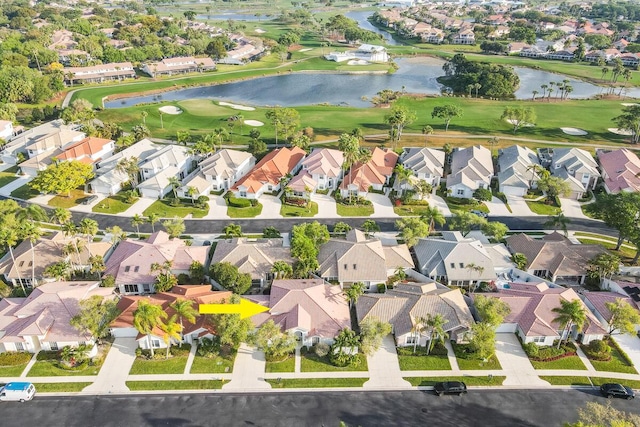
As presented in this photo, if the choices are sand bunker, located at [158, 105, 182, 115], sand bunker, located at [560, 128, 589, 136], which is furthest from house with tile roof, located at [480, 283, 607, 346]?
sand bunker, located at [158, 105, 182, 115]

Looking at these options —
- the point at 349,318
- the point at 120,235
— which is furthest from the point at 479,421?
the point at 120,235

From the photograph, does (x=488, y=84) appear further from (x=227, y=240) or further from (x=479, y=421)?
(x=479, y=421)

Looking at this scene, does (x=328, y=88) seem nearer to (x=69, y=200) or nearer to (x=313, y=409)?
(x=69, y=200)

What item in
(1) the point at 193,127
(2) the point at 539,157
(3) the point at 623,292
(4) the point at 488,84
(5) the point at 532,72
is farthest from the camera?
(5) the point at 532,72

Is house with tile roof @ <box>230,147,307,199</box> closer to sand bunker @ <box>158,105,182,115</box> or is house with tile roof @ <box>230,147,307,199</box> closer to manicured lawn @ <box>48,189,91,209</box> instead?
manicured lawn @ <box>48,189,91,209</box>

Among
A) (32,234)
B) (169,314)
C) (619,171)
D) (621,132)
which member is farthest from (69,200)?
(621,132)

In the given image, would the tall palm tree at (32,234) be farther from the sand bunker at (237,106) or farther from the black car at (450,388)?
the sand bunker at (237,106)
